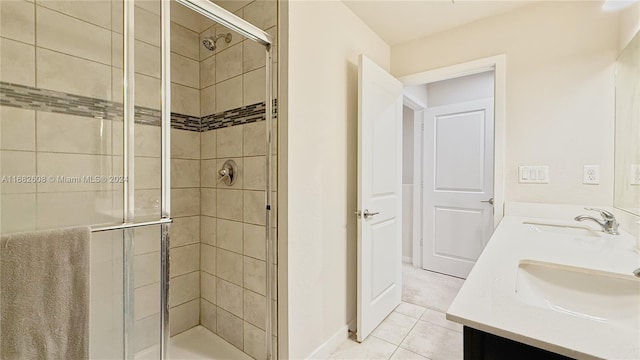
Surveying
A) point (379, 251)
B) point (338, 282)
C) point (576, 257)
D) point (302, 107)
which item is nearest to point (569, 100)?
point (576, 257)

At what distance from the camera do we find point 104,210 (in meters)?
1.08

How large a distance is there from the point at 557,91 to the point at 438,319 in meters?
1.90

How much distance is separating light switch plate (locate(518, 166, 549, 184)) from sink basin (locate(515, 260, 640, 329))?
1245 mm

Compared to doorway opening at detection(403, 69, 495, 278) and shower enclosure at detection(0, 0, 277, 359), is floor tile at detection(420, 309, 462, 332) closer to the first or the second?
doorway opening at detection(403, 69, 495, 278)

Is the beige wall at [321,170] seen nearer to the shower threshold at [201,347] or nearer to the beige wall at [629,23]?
the shower threshold at [201,347]

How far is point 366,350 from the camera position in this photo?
1868 mm

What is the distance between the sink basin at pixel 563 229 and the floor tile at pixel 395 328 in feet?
3.69

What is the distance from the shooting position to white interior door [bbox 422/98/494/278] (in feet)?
9.91

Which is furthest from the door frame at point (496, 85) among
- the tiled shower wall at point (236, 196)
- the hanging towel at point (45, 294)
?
the hanging towel at point (45, 294)

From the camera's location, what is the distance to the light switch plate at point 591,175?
181 cm

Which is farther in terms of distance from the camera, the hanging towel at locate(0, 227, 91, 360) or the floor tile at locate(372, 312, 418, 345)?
the floor tile at locate(372, 312, 418, 345)

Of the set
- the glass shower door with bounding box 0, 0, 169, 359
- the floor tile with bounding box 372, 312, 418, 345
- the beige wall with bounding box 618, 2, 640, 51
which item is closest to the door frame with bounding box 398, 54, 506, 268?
the beige wall with bounding box 618, 2, 640, 51

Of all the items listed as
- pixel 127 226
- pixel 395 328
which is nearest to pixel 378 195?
pixel 395 328

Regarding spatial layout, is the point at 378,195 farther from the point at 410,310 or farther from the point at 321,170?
the point at 410,310
